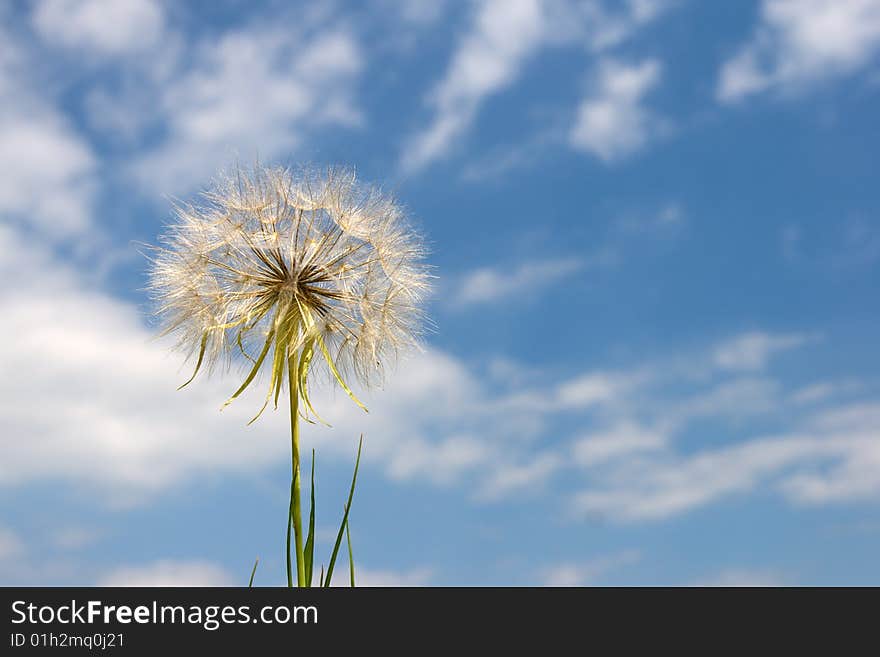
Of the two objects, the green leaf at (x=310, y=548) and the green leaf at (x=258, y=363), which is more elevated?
the green leaf at (x=258, y=363)

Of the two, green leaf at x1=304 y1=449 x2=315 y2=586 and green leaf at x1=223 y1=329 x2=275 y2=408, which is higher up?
green leaf at x1=223 y1=329 x2=275 y2=408

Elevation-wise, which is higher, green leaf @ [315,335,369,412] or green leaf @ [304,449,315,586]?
green leaf @ [315,335,369,412]

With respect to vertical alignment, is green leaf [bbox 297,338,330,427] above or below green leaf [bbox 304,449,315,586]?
above

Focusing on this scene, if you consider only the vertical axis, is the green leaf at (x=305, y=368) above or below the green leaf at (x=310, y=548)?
above

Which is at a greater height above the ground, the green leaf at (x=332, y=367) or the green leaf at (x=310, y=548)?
the green leaf at (x=332, y=367)
